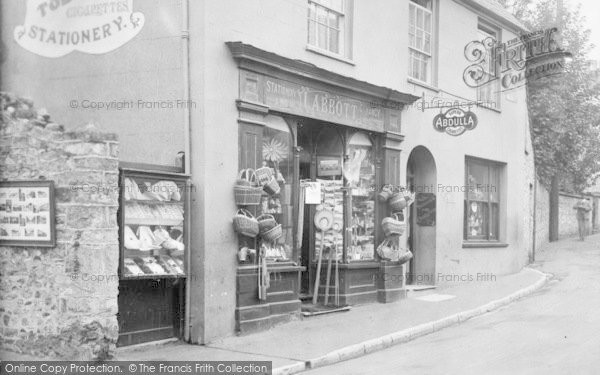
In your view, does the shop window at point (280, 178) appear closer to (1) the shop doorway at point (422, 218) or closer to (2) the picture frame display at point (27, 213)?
(2) the picture frame display at point (27, 213)

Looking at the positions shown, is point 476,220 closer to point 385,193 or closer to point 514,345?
point 385,193

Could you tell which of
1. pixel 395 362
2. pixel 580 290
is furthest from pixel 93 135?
pixel 580 290

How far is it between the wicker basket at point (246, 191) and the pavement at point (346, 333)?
182cm

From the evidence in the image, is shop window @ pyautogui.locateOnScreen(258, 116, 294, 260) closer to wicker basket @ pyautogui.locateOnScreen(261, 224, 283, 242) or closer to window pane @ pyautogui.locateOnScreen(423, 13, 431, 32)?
wicker basket @ pyautogui.locateOnScreen(261, 224, 283, 242)

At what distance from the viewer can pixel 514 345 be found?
31.9ft

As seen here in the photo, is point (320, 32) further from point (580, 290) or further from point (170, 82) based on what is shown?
point (580, 290)

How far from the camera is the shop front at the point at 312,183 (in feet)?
34.4

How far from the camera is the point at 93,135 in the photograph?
8008 millimetres

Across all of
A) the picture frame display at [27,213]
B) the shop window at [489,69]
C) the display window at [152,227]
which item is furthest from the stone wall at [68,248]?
the shop window at [489,69]

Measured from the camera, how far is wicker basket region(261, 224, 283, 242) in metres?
10.5

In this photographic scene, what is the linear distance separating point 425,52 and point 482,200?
4.28 meters

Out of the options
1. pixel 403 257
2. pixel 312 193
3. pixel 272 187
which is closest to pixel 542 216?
pixel 403 257

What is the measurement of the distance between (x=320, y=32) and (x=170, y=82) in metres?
3.34

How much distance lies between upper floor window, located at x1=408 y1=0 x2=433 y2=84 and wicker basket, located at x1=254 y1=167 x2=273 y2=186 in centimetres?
525
